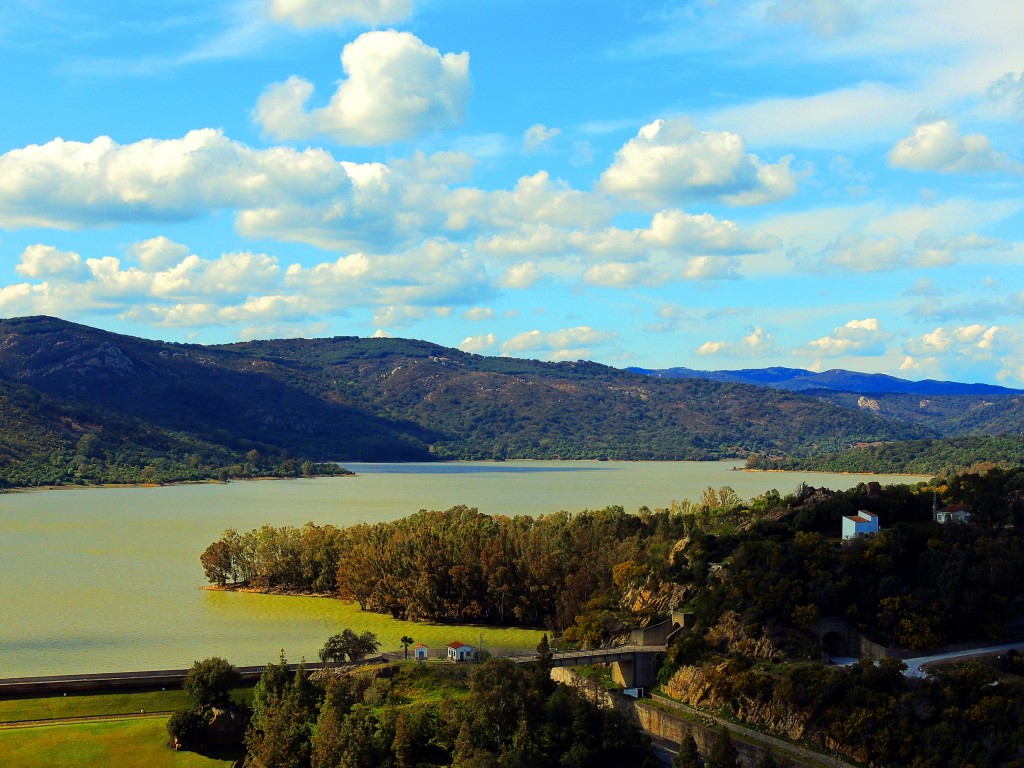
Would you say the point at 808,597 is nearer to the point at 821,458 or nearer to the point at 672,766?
the point at 672,766

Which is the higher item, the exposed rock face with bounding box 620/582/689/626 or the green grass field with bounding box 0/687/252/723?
the exposed rock face with bounding box 620/582/689/626

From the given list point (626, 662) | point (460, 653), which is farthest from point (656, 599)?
point (460, 653)

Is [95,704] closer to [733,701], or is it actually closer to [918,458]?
[733,701]

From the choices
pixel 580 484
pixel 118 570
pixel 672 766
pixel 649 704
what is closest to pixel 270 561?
pixel 118 570

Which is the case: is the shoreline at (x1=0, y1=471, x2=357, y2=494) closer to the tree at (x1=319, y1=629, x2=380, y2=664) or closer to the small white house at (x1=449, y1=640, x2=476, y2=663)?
the tree at (x1=319, y1=629, x2=380, y2=664)

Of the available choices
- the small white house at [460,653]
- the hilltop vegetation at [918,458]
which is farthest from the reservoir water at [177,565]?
the hilltop vegetation at [918,458]

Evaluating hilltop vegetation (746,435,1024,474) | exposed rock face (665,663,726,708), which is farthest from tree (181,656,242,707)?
hilltop vegetation (746,435,1024,474)
